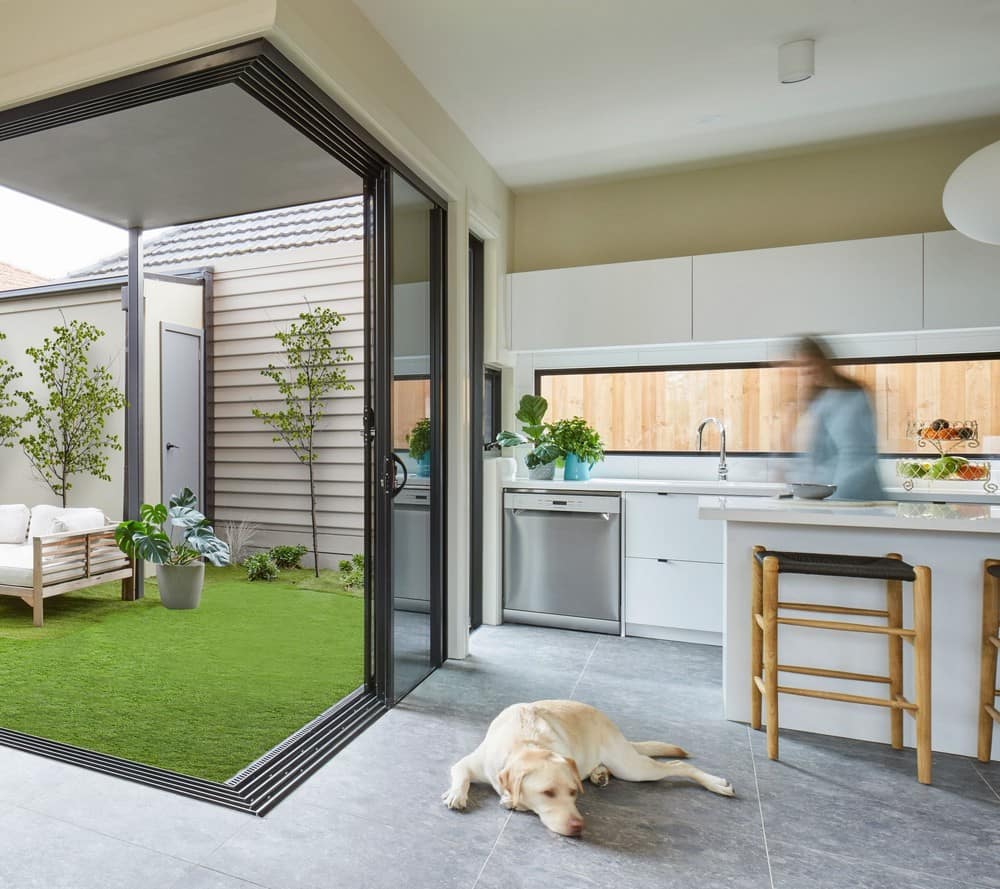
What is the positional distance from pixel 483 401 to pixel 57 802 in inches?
107

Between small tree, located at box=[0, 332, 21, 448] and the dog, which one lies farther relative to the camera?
small tree, located at box=[0, 332, 21, 448]

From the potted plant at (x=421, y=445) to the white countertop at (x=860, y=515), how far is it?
1267mm

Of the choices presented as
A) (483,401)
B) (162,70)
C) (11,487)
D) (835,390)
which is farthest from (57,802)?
(11,487)

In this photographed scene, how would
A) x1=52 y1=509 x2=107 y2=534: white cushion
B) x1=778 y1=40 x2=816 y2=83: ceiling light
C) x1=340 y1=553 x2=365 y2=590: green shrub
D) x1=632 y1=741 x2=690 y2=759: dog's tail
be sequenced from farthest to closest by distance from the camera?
x1=340 y1=553 x2=365 y2=590: green shrub < x1=52 y1=509 x2=107 y2=534: white cushion < x1=778 y1=40 x2=816 y2=83: ceiling light < x1=632 y1=741 x2=690 y2=759: dog's tail

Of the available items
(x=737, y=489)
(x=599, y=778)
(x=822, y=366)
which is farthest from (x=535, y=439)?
(x=599, y=778)

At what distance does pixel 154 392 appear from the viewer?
205 inches

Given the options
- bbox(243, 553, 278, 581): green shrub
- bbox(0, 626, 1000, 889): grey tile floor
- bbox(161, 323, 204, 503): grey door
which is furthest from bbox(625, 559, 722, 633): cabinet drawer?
bbox(161, 323, 204, 503): grey door

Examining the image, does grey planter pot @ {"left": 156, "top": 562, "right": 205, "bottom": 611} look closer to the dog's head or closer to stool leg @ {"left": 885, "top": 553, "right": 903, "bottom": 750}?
the dog's head

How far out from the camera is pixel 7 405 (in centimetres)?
550

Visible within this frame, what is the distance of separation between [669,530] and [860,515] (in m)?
1.33

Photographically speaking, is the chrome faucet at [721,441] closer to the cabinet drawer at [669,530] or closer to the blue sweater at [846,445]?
the cabinet drawer at [669,530]

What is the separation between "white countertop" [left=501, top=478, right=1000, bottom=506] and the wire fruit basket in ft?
0.22

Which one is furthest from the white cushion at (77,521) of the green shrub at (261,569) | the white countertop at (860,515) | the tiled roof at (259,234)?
the white countertop at (860,515)

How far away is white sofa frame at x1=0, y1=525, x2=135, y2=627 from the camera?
3.91m
